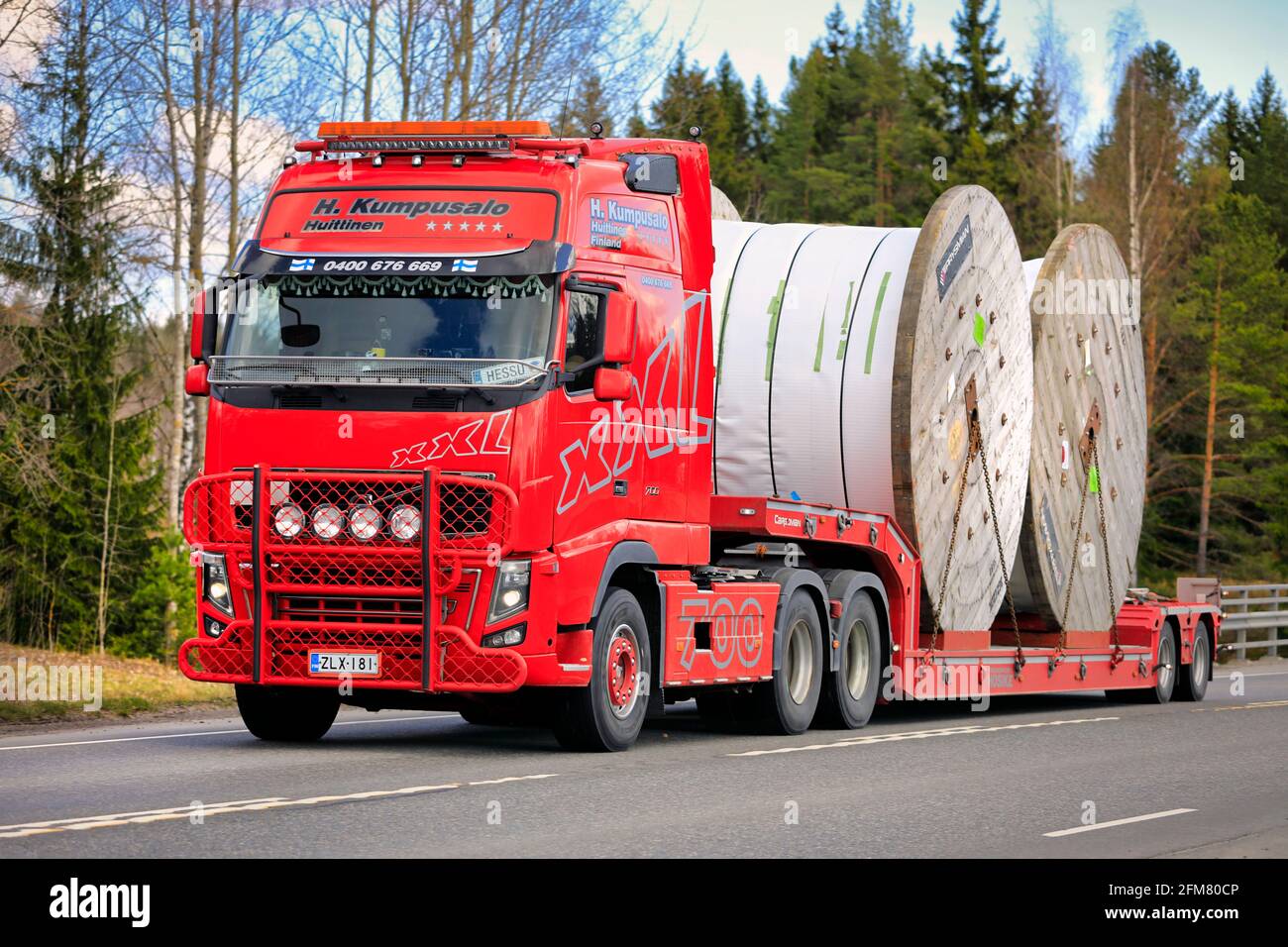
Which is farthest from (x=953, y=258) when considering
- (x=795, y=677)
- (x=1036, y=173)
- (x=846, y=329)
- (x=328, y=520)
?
(x=1036, y=173)

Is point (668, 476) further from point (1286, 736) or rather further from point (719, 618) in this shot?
point (1286, 736)

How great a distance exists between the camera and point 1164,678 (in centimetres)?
2148

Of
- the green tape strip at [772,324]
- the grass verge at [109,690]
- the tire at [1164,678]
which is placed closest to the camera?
the grass verge at [109,690]

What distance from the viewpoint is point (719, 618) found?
14.1m

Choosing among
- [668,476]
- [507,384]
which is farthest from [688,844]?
[668,476]

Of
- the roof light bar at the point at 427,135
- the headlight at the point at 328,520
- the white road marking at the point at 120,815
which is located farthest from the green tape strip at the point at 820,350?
the white road marking at the point at 120,815

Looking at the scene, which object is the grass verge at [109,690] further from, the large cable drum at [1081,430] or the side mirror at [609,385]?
the large cable drum at [1081,430]

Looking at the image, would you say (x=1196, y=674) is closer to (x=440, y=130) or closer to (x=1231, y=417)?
(x=440, y=130)

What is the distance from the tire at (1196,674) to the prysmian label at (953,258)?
6837mm

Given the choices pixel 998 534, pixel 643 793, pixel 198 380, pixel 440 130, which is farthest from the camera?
pixel 998 534

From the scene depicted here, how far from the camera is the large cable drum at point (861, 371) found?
54.1 feet

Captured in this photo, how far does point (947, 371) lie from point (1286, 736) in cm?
421

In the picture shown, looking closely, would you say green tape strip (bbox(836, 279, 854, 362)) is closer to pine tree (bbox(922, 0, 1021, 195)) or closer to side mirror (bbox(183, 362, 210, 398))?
side mirror (bbox(183, 362, 210, 398))

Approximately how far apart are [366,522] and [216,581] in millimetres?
1162
